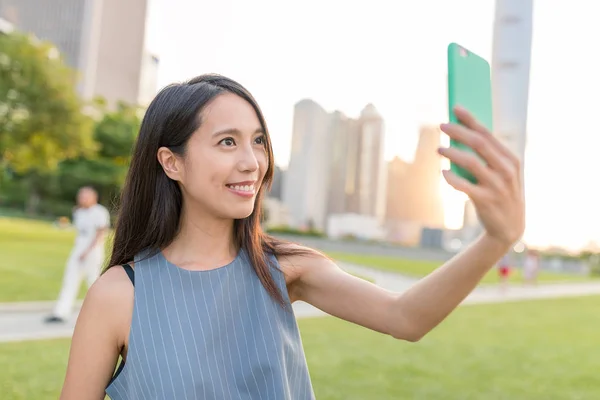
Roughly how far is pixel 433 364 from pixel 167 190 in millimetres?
5857

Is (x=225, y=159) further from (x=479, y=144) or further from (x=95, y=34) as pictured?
(x=95, y=34)

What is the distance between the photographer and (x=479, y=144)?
118cm

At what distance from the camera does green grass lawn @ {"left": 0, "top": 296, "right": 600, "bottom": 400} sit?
5.81 metres

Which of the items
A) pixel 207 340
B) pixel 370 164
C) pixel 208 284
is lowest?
pixel 207 340

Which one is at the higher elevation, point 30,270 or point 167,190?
point 167,190

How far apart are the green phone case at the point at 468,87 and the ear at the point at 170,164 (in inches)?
35.3

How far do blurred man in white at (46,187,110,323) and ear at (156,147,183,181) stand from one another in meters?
7.03

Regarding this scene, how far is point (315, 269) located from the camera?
202 centimetres

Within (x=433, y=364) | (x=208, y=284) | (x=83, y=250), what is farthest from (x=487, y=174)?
(x=83, y=250)

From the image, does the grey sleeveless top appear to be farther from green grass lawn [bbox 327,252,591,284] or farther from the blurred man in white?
green grass lawn [bbox 327,252,591,284]

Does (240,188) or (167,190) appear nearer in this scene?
(240,188)

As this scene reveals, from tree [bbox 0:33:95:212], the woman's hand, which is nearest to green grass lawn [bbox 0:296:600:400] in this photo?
→ the woman's hand

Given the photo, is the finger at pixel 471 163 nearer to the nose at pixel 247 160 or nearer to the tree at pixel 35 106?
the nose at pixel 247 160

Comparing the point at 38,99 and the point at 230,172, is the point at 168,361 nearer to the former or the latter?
the point at 230,172
